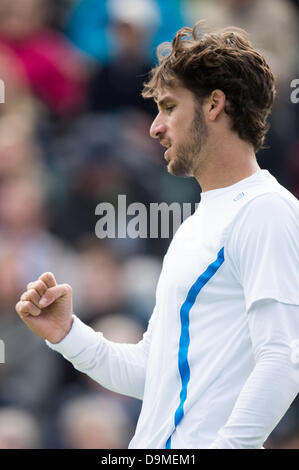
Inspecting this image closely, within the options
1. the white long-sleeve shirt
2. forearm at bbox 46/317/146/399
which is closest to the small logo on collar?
→ the white long-sleeve shirt

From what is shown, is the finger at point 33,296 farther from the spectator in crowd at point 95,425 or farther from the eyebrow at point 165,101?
the spectator in crowd at point 95,425

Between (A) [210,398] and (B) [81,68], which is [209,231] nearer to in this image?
(A) [210,398]

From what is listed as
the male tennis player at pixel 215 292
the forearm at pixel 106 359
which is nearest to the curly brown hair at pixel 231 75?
the male tennis player at pixel 215 292

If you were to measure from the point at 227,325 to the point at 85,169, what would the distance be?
240cm

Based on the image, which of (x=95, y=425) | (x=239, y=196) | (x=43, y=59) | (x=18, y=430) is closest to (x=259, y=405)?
(x=239, y=196)

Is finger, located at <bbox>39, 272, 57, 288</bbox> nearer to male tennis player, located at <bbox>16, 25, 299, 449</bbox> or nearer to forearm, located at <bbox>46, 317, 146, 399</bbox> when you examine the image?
male tennis player, located at <bbox>16, 25, 299, 449</bbox>

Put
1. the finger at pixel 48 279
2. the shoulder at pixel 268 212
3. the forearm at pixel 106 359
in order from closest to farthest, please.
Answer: the shoulder at pixel 268 212, the finger at pixel 48 279, the forearm at pixel 106 359

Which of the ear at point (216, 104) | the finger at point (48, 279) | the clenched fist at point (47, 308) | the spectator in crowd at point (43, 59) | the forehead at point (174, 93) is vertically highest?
the spectator in crowd at point (43, 59)

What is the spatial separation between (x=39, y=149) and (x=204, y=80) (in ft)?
7.43

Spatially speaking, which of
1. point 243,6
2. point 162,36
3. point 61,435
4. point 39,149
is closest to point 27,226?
point 39,149

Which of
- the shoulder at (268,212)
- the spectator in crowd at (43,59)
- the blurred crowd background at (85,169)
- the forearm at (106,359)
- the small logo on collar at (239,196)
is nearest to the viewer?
the shoulder at (268,212)

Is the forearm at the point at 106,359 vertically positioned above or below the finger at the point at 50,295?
below

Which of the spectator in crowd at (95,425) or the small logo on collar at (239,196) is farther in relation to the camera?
the spectator in crowd at (95,425)

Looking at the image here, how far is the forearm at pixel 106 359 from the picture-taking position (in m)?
1.98
